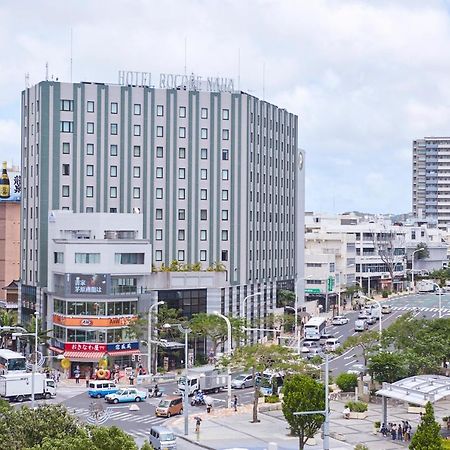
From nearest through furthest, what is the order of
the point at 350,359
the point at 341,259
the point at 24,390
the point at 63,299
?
the point at 24,390 < the point at 63,299 < the point at 350,359 < the point at 341,259

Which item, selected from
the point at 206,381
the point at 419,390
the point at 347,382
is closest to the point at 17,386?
the point at 206,381

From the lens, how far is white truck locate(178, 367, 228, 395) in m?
81.6

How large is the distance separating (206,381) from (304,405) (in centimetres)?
2772

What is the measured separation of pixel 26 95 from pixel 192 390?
1817 inches

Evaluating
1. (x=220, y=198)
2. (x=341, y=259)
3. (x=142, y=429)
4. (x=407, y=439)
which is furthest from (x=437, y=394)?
(x=341, y=259)

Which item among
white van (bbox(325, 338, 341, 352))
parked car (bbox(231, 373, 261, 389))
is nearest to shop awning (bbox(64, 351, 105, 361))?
parked car (bbox(231, 373, 261, 389))

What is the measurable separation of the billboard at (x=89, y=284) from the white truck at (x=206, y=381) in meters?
13.7

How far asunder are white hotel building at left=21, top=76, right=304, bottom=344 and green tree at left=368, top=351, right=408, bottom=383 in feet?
103

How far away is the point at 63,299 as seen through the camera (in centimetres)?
9400

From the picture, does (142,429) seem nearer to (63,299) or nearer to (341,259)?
(63,299)

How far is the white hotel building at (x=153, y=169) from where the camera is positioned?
106 m

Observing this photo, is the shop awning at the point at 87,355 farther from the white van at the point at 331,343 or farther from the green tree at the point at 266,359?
the white van at the point at 331,343

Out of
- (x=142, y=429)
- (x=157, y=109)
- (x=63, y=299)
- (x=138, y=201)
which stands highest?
(x=157, y=109)

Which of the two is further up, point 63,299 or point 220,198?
point 220,198
